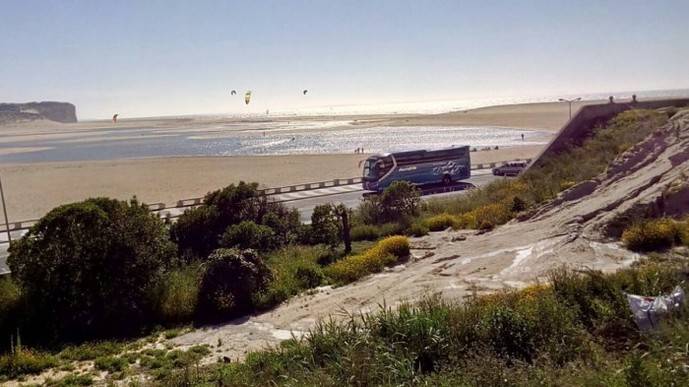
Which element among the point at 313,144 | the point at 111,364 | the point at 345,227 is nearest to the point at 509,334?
the point at 111,364

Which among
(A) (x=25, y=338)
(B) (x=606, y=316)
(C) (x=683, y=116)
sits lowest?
(A) (x=25, y=338)

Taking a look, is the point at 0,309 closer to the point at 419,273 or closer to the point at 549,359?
the point at 419,273

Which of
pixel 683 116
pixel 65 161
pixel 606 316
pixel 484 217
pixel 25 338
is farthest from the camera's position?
pixel 65 161

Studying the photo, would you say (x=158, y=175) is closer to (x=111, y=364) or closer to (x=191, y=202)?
(x=191, y=202)

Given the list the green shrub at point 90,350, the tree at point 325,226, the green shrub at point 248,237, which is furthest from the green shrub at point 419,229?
the green shrub at point 90,350

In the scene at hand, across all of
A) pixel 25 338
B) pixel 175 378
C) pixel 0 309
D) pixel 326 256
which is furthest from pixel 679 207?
pixel 0 309

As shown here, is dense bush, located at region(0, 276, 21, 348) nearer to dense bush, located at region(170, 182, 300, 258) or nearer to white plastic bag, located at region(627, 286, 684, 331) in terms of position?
dense bush, located at region(170, 182, 300, 258)

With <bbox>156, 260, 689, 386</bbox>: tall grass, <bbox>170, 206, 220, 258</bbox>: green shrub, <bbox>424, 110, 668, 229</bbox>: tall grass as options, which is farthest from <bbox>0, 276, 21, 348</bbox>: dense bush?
<bbox>424, 110, 668, 229</bbox>: tall grass
